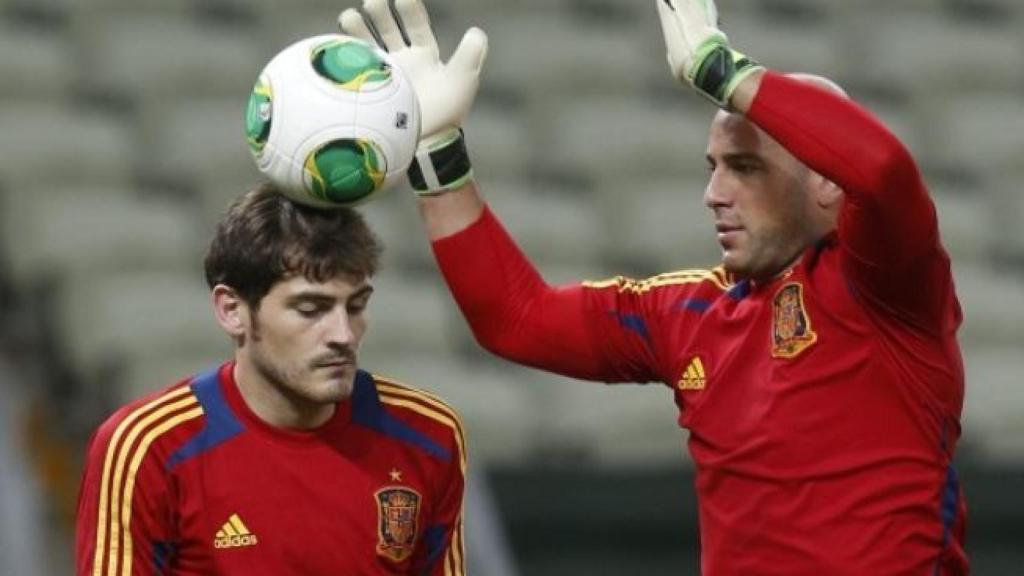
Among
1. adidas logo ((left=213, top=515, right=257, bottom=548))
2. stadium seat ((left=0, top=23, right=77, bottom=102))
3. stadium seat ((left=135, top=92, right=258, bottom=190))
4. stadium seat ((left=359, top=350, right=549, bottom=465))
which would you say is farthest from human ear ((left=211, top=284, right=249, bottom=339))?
stadium seat ((left=0, top=23, right=77, bottom=102))

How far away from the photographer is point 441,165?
15.5 feet

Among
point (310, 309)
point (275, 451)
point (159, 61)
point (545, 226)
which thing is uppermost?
point (159, 61)

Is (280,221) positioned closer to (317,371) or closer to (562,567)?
(317,371)

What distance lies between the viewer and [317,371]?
4.16 metres

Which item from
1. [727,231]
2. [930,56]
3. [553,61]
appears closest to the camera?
[727,231]

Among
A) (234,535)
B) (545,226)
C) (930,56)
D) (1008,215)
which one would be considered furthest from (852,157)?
(930,56)

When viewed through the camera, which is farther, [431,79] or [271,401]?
[431,79]

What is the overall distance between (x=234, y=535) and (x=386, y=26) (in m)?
1.14

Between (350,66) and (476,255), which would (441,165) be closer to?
(476,255)

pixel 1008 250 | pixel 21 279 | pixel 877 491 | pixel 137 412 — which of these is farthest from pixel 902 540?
pixel 1008 250

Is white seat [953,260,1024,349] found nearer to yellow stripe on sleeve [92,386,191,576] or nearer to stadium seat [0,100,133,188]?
stadium seat [0,100,133,188]

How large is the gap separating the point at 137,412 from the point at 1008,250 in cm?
586

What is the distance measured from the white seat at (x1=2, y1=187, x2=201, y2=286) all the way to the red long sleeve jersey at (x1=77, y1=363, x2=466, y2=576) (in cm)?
342

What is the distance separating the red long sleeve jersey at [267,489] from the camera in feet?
13.5
